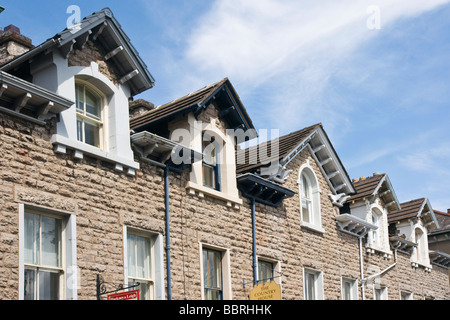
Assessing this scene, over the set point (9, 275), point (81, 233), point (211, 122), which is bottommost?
point (9, 275)

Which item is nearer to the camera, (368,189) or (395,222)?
(368,189)

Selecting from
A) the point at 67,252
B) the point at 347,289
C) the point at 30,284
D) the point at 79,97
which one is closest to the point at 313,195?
the point at 347,289

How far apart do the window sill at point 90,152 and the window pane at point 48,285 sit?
2.27 meters

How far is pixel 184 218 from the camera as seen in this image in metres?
16.8

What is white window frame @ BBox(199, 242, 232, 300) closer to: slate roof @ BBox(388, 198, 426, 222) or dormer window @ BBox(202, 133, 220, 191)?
dormer window @ BBox(202, 133, 220, 191)

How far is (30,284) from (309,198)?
1131 cm

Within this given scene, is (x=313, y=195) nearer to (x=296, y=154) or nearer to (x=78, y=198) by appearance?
(x=296, y=154)

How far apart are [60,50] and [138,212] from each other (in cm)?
364

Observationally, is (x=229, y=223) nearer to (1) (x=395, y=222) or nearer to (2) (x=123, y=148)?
(2) (x=123, y=148)

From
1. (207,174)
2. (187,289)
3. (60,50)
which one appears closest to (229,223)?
(207,174)

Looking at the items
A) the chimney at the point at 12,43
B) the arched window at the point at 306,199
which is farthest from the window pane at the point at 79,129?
the arched window at the point at 306,199

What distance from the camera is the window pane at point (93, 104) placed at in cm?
1544
